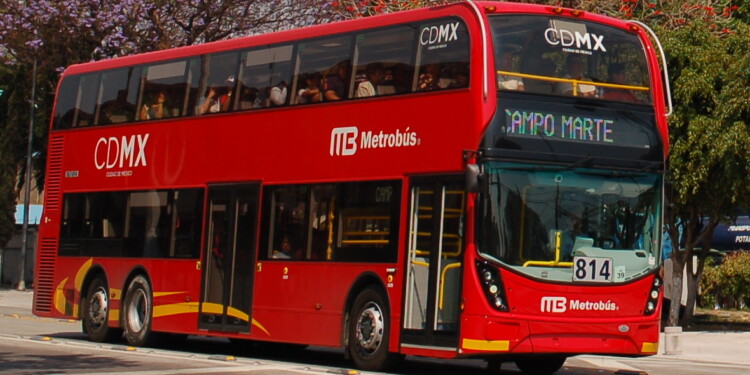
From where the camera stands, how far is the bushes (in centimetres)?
3616

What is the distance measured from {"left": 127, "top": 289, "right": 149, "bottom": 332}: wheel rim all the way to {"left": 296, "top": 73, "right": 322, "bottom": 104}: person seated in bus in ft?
15.3

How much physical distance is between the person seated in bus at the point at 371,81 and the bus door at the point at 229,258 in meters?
2.57

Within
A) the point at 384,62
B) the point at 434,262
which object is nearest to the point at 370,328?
the point at 434,262

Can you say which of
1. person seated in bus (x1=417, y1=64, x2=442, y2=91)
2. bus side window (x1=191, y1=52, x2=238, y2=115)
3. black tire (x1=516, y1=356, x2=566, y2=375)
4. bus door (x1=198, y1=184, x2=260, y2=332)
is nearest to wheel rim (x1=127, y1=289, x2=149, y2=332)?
bus door (x1=198, y1=184, x2=260, y2=332)

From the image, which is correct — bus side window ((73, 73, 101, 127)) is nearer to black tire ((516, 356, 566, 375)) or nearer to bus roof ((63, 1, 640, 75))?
bus roof ((63, 1, 640, 75))

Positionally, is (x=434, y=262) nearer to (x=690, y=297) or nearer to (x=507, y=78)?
(x=507, y=78)

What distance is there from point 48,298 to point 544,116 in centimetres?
1099

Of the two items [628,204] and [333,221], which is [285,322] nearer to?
[333,221]

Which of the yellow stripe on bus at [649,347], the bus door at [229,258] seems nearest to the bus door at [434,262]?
the yellow stripe on bus at [649,347]

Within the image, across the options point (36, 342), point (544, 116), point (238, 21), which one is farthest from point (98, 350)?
point (238, 21)

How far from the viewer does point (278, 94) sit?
1897cm

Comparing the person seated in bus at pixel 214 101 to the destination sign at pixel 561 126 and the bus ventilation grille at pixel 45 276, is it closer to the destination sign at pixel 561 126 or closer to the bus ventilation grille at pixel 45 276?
the bus ventilation grille at pixel 45 276

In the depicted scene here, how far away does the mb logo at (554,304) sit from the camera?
1527 cm

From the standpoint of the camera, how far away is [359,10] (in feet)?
109
